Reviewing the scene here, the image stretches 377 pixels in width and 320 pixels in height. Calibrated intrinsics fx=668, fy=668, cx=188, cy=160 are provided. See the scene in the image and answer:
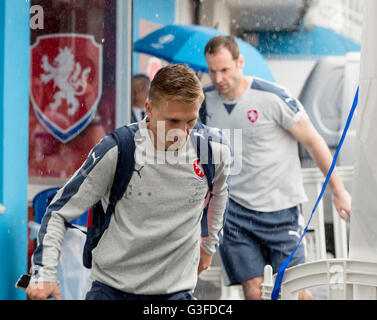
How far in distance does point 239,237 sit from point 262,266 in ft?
0.47

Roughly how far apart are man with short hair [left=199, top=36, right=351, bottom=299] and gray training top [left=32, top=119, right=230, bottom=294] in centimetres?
42

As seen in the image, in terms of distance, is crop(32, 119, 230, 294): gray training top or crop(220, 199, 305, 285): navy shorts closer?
crop(32, 119, 230, 294): gray training top

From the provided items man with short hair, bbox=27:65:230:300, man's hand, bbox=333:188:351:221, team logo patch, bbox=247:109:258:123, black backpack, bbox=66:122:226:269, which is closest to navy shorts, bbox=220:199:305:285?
man's hand, bbox=333:188:351:221

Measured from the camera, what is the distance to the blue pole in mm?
2229

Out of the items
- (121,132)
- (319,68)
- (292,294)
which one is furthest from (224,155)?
(319,68)

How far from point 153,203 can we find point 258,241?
2.69 feet

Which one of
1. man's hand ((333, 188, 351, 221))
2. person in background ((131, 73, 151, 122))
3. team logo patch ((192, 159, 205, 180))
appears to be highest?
person in background ((131, 73, 151, 122))

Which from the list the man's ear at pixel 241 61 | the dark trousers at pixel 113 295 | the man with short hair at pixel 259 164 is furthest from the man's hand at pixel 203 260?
the man's ear at pixel 241 61

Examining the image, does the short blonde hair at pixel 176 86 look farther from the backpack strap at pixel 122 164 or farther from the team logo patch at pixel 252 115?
the team logo patch at pixel 252 115

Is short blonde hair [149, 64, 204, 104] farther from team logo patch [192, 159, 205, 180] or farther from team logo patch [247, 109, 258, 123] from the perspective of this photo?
team logo patch [247, 109, 258, 123]

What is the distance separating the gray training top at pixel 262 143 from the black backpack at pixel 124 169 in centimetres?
30

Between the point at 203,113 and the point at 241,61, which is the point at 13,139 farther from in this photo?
the point at 241,61

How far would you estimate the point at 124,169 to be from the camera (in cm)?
190
